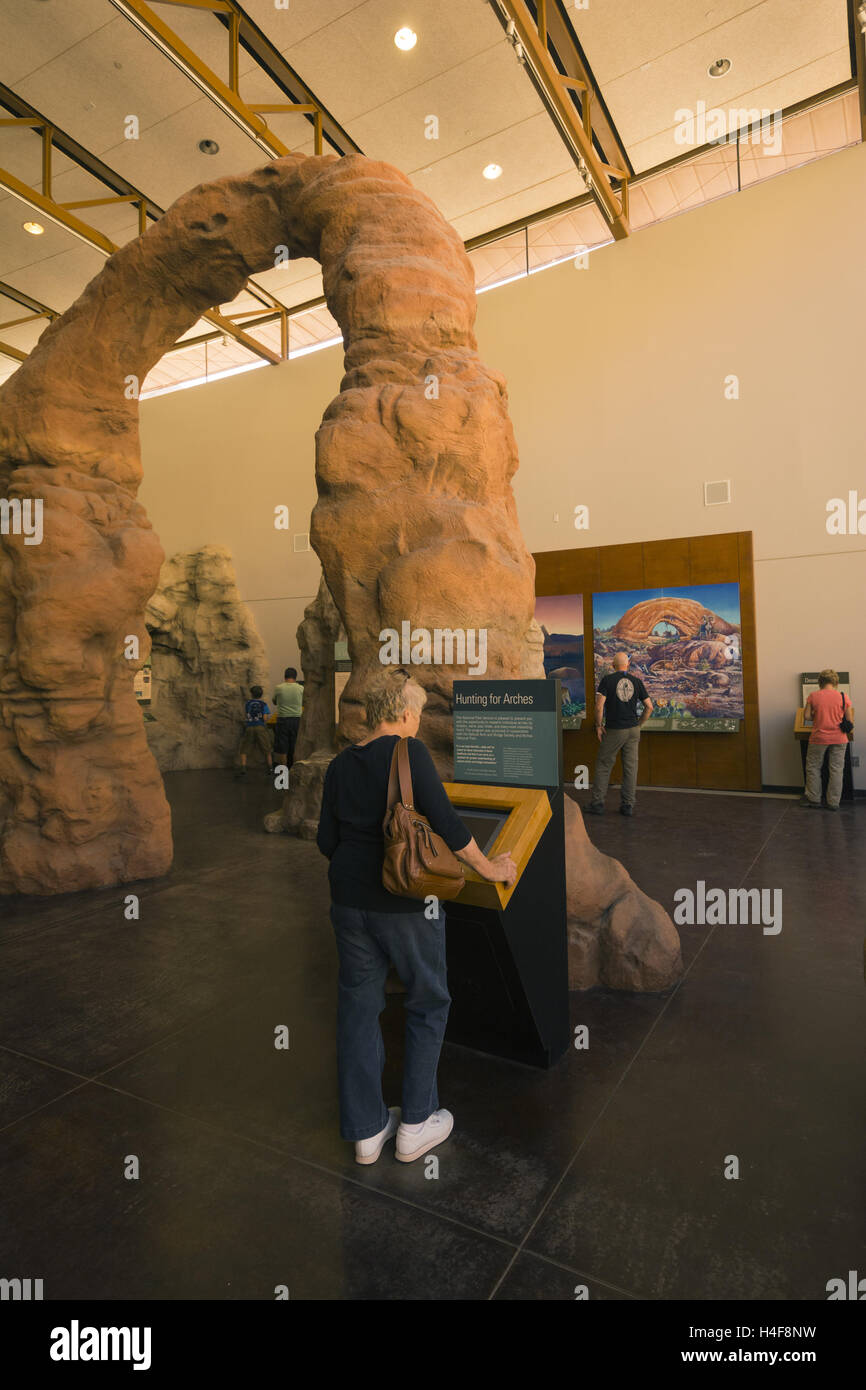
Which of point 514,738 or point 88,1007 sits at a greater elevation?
point 514,738

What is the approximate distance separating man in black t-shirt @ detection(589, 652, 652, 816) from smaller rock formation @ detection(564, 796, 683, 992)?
447cm

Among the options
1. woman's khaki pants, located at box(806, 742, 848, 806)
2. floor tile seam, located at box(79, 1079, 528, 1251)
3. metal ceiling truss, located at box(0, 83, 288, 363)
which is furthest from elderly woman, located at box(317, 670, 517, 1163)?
metal ceiling truss, located at box(0, 83, 288, 363)

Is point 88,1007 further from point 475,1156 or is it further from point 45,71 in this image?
point 45,71

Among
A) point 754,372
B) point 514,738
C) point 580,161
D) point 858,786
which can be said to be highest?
point 580,161

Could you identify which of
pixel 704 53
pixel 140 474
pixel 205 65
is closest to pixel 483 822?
pixel 140 474

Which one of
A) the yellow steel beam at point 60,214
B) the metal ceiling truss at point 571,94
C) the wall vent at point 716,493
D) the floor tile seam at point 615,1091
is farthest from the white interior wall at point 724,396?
the floor tile seam at point 615,1091

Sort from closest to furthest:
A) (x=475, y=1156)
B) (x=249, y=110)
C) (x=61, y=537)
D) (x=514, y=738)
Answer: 1. (x=475, y=1156)
2. (x=514, y=738)
3. (x=61, y=537)
4. (x=249, y=110)

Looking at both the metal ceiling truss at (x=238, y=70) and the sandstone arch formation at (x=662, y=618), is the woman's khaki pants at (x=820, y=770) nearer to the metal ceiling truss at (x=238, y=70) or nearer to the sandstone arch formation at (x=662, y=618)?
the sandstone arch formation at (x=662, y=618)

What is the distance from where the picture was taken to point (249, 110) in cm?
800

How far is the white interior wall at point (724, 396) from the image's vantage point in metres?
8.74

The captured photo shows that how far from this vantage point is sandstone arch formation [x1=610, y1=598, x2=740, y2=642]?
380 inches

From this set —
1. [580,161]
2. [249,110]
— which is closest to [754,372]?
[580,161]

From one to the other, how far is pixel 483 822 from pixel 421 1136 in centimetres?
115

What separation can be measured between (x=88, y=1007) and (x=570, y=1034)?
2468mm
